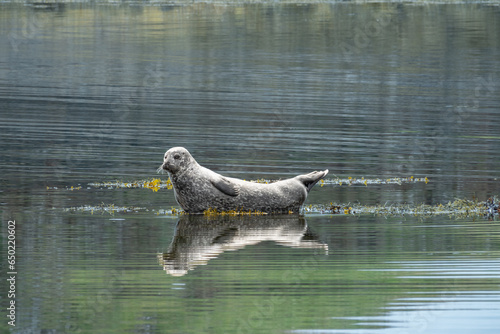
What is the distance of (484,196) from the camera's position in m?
18.8

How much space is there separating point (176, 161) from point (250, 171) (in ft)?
16.0

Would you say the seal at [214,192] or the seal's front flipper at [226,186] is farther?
the seal at [214,192]

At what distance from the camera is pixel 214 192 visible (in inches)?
674

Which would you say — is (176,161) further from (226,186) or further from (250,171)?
(250,171)

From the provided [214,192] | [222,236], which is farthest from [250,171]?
[222,236]

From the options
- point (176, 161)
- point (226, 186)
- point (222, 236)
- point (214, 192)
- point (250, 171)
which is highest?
point (176, 161)

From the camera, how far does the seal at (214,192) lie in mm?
17125

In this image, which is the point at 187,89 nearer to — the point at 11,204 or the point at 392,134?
the point at 392,134

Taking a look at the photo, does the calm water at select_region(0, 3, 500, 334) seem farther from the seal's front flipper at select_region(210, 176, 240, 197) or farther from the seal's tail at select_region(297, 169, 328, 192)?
the seal's front flipper at select_region(210, 176, 240, 197)

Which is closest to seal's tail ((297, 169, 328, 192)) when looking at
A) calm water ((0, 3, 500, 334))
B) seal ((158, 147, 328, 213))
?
calm water ((0, 3, 500, 334))

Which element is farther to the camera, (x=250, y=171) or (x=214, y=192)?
(x=250, y=171)

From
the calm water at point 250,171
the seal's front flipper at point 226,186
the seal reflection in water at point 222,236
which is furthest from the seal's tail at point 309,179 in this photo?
the seal's front flipper at point 226,186

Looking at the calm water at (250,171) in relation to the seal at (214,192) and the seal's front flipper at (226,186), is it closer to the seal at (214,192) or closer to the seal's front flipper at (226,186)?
the seal at (214,192)

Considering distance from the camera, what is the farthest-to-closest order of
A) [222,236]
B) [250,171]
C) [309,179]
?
[250,171], [309,179], [222,236]
